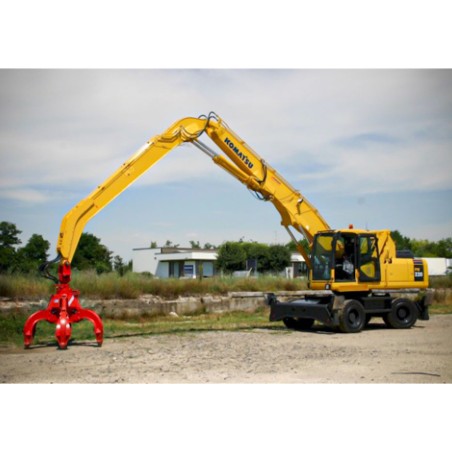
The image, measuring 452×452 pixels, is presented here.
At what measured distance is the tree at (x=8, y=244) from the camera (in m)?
11.1

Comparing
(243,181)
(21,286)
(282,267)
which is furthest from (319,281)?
(282,267)

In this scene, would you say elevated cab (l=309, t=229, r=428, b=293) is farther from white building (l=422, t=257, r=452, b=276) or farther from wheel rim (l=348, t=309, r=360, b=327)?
white building (l=422, t=257, r=452, b=276)

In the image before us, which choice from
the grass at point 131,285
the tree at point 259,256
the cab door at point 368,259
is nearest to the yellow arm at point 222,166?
the cab door at point 368,259

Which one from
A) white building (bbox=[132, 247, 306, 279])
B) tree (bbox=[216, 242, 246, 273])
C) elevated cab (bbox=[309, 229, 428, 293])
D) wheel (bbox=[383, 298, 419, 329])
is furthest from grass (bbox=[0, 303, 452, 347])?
white building (bbox=[132, 247, 306, 279])

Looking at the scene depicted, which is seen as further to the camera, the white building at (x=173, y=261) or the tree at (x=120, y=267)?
the white building at (x=173, y=261)

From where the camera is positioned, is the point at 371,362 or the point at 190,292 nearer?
the point at 371,362

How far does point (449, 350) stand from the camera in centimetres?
1047

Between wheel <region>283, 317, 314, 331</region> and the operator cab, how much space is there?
147 cm

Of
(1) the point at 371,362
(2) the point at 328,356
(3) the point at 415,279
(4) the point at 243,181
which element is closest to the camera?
(1) the point at 371,362

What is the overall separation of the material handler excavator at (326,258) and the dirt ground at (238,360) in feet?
3.36

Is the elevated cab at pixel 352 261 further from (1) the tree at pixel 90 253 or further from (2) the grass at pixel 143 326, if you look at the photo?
(1) the tree at pixel 90 253

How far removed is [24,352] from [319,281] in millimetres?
6636

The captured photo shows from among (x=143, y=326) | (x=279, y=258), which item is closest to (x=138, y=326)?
(x=143, y=326)

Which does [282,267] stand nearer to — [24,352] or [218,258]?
[218,258]
